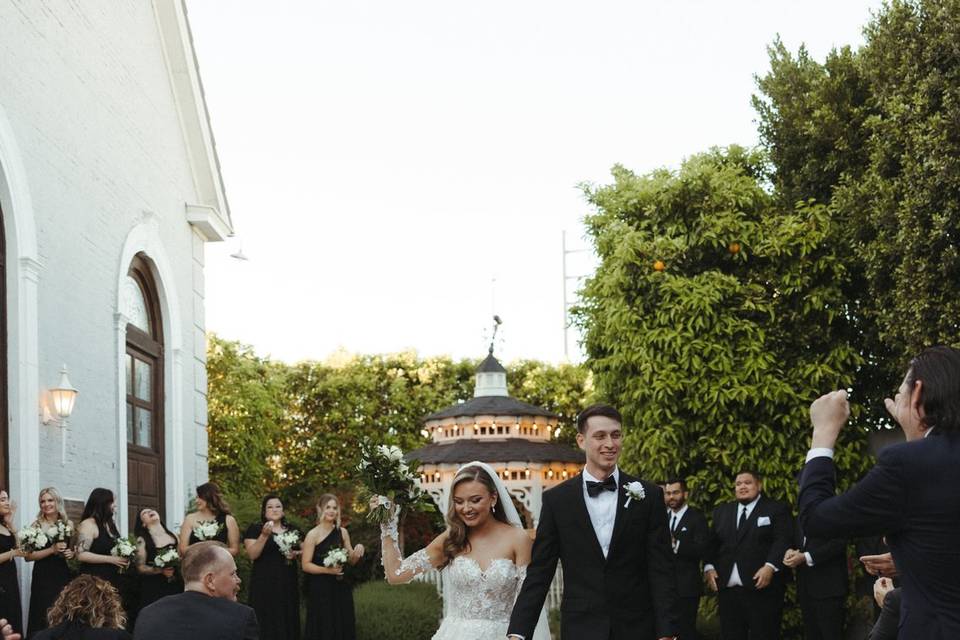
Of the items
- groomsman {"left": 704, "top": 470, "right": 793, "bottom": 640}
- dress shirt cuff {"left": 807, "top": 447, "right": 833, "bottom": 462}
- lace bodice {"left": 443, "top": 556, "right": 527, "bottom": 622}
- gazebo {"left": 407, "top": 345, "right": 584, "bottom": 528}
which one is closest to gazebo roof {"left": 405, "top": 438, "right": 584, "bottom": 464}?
gazebo {"left": 407, "top": 345, "right": 584, "bottom": 528}

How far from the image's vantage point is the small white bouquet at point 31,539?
461 inches

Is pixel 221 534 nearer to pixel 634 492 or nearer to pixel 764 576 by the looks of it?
pixel 764 576

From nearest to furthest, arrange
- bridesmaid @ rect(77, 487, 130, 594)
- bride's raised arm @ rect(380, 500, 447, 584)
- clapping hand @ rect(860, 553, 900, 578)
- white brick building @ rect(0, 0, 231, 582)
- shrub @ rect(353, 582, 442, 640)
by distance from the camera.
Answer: clapping hand @ rect(860, 553, 900, 578)
bride's raised arm @ rect(380, 500, 447, 584)
bridesmaid @ rect(77, 487, 130, 594)
white brick building @ rect(0, 0, 231, 582)
shrub @ rect(353, 582, 442, 640)

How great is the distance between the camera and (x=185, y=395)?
64.8ft

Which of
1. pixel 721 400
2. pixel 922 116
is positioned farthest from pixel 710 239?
pixel 922 116

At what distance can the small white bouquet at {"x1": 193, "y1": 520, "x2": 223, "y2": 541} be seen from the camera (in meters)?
13.6

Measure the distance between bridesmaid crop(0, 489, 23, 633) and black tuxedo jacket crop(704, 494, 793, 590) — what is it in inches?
276

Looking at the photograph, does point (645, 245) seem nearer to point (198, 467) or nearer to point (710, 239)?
point (710, 239)

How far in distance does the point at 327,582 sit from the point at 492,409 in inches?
381

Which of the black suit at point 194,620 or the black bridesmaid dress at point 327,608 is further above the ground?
the black suit at point 194,620

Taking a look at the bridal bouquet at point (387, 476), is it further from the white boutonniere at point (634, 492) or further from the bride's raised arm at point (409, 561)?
the white boutonniere at point (634, 492)

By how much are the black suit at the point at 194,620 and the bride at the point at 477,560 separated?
217 centimetres

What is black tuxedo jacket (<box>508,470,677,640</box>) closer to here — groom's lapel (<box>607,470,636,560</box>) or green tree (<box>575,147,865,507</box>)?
groom's lapel (<box>607,470,636,560</box>)

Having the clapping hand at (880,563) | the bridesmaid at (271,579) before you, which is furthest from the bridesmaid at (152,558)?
the clapping hand at (880,563)
